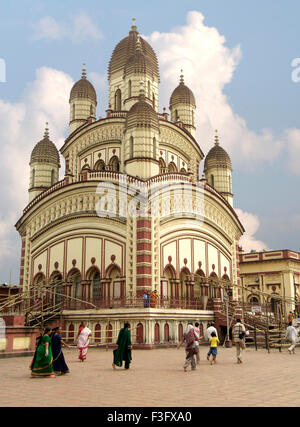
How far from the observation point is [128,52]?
3744 cm

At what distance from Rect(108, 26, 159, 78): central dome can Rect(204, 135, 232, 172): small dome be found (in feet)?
24.9

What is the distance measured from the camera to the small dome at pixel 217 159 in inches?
1511

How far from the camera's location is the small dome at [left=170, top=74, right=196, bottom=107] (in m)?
39.0

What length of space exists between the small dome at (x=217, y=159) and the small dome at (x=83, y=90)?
33.7ft

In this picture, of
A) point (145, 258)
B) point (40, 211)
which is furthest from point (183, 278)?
point (40, 211)

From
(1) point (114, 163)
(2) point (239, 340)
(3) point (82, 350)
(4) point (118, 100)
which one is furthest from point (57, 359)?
(4) point (118, 100)

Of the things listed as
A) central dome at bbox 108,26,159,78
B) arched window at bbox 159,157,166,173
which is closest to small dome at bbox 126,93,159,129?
arched window at bbox 159,157,166,173

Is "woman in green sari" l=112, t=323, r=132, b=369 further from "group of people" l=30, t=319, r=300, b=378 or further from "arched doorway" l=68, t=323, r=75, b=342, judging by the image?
"arched doorway" l=68, t=323, r=75, b=342

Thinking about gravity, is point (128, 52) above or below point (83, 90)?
above

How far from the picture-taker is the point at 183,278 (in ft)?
100

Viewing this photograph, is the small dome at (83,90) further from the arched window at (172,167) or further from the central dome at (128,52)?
the arched window at (172,167)

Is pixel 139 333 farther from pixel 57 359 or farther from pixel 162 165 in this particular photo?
pixel 162 165

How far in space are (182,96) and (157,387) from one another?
105ft

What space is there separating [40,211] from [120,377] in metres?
22.4
